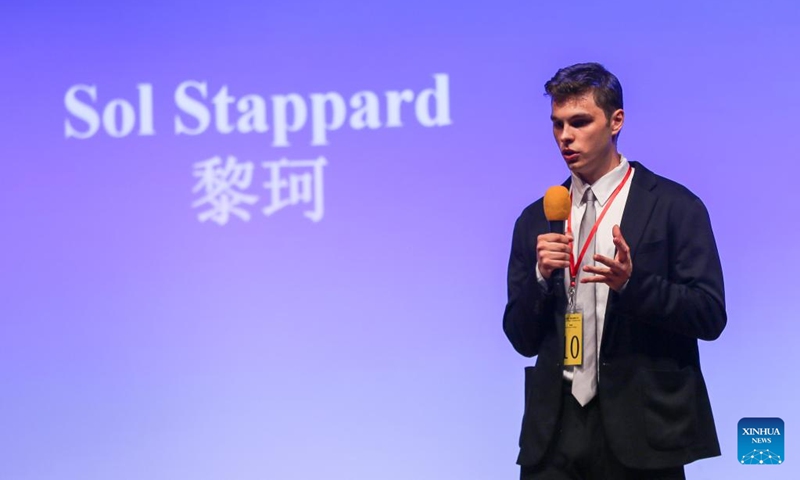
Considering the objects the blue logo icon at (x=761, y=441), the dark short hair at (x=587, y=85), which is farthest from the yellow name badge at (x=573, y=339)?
the blue logo icon at (x=761, y=441)

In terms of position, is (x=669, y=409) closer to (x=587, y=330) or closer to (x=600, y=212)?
(x=587, y=330)

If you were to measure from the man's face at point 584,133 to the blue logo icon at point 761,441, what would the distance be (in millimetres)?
1412

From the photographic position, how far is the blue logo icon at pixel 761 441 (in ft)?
11.7

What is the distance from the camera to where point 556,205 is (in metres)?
2.32

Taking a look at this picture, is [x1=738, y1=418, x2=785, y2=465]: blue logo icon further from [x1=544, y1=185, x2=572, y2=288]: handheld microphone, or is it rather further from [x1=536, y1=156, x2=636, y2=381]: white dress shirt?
[x1=544, y1=185, x2=572, y2=288]: handheld microphone

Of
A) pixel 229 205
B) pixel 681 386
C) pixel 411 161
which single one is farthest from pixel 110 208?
pixel 681 386

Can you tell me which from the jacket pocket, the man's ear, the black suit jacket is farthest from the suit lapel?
the jacket pocket

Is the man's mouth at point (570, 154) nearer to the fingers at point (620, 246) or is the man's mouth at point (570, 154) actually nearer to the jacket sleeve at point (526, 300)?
the jacket sleeve at point (526, 300)

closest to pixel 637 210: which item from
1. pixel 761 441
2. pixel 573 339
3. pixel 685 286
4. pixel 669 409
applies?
pixel 685 286

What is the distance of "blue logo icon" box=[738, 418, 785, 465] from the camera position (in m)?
3.56

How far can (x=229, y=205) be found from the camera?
393cm

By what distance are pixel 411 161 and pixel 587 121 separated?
4.56ft

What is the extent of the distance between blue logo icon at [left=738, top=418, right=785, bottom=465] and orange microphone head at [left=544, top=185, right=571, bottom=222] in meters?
1.54

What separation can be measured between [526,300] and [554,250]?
178mm
